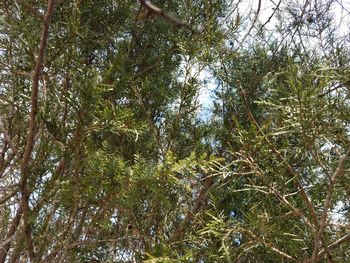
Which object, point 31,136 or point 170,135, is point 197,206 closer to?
point 170,135

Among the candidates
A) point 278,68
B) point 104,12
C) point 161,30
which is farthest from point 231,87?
point 104,12

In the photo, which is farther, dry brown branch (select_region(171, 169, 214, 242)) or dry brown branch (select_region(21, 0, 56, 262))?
dry brown branch (select_region(171, 169, 214, 242))

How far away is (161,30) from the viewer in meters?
3.07

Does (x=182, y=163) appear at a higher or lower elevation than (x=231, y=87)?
lower

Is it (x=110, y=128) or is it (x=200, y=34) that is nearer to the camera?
(x=110, y=128)

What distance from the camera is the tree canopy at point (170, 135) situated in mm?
1939

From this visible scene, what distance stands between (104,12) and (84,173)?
107 cm

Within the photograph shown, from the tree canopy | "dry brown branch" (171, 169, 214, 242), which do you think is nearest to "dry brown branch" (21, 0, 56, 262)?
the tree canopy

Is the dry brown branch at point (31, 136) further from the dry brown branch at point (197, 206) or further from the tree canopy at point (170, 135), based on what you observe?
the dry brown branch at point (197, 206)

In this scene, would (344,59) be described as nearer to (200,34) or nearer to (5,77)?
(200,34)

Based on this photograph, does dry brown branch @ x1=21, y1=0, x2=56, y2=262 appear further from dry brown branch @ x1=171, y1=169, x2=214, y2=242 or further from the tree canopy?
dry brown branch @ x1=171, y1=169, x2=214, y2=242

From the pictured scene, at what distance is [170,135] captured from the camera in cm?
280

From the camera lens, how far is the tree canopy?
194 centimetres

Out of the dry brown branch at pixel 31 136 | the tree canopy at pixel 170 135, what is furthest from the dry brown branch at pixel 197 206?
the dry brown branch at pixel 31 136
